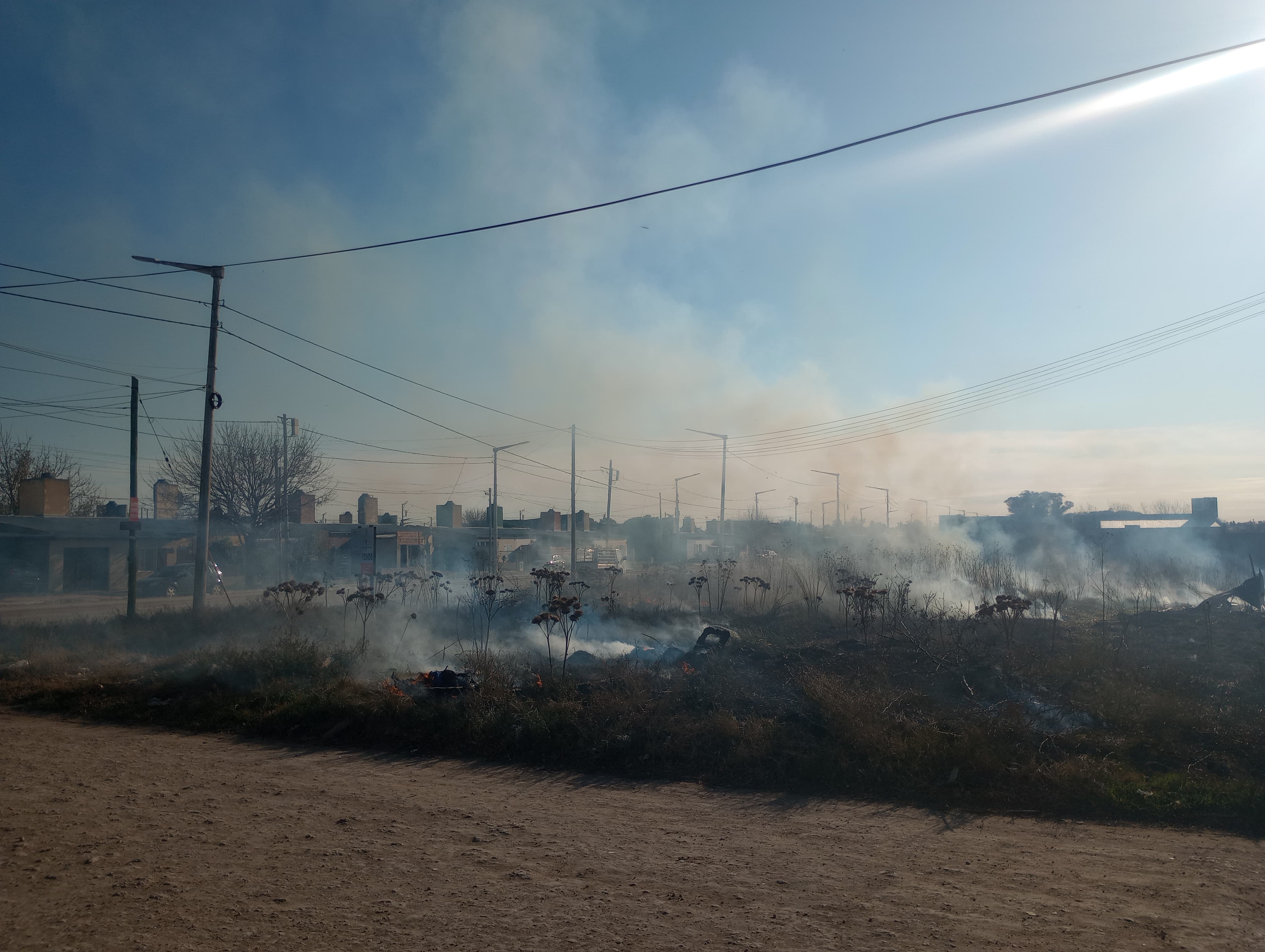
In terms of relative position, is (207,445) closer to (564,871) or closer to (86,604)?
(564,871)

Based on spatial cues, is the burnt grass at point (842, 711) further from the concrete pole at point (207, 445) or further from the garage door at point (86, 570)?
the garage door at point (86, 570)

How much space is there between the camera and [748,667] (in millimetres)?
11000

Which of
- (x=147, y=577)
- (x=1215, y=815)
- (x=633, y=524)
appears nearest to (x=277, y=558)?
(x=147, y=577)

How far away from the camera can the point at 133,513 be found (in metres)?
17.3

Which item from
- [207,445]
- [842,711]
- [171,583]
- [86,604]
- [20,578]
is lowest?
[86,604]

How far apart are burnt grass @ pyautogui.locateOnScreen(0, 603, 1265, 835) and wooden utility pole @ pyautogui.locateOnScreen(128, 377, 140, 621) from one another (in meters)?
4.14

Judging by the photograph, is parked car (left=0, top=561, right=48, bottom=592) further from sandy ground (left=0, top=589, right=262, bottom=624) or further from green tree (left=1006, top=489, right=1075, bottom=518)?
green tree (left=1006, top=489, right=1075, bottom=518)

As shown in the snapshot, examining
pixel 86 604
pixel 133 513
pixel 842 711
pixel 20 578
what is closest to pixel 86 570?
pixel 20 578

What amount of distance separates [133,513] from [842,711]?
1711cm

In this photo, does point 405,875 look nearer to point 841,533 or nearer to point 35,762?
point 35,762

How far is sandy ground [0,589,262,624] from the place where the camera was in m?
21.5

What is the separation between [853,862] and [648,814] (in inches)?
71.3

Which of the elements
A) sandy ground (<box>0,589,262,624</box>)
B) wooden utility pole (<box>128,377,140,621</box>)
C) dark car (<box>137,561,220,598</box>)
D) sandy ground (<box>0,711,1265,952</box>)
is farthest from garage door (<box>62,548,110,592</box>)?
sandy ground (<box>0,711,1265,952</box>)

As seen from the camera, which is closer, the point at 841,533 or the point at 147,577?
the point at 147,577
